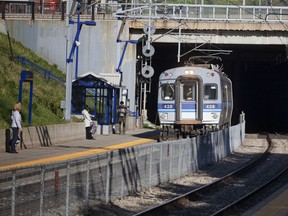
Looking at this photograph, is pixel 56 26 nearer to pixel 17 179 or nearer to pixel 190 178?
pixel 190 178

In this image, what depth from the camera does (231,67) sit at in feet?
242

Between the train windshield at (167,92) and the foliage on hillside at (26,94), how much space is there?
17.6 ft

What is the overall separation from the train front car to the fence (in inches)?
328

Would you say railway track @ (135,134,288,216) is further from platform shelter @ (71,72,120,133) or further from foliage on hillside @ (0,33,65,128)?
platform shelter @ (71,72,120,133)

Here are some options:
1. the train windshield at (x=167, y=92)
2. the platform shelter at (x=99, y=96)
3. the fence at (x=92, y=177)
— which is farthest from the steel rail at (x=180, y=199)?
the platform shelter at (x=99, y=96)

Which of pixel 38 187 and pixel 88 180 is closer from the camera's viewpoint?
pixel 38 187

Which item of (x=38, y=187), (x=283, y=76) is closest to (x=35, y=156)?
(x=38, y=187)

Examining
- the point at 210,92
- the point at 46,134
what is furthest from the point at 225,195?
the point at 210,92

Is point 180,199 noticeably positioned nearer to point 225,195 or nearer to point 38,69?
point 225,195

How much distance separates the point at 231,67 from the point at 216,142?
137 ft

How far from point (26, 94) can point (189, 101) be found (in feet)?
28.6

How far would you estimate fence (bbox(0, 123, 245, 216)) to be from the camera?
42.8 feet

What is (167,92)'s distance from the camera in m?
37.3

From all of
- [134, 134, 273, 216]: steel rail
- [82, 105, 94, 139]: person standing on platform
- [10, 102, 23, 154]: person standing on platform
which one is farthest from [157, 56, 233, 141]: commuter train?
[10, 102, 23, 154]: person standing on platform
